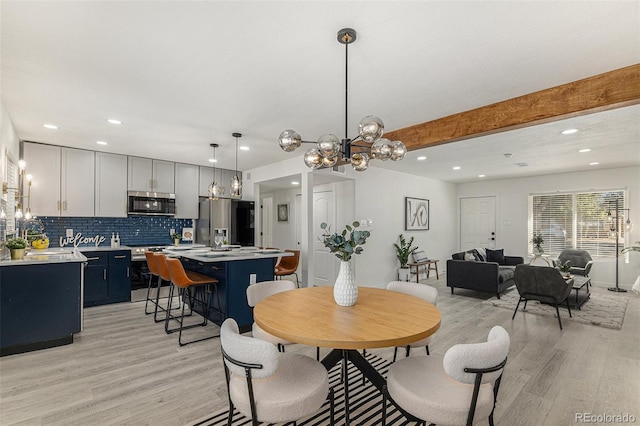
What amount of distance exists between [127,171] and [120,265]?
168 centimetres

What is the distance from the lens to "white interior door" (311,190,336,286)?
6.38 meters

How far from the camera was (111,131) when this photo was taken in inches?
163

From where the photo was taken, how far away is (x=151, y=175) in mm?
5781

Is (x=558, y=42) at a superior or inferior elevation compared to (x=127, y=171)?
superior

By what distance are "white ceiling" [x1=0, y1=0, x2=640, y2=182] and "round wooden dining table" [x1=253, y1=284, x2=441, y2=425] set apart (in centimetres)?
178

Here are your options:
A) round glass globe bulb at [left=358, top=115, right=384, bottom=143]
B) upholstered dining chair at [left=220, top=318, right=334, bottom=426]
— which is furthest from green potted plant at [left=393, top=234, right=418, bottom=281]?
upholstered dining chair at [left=220, top=318, right=334, bottom=426]

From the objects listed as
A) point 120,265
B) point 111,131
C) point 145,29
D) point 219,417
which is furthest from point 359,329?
point 120,265

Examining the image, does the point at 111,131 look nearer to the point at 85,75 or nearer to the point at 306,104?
the point at 85,75

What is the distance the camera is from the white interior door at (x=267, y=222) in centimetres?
854

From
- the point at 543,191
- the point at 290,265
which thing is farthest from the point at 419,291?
the point at 543,191

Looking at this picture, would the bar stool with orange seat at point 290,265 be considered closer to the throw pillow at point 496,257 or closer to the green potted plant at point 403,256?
the green potted plant at point 403,256

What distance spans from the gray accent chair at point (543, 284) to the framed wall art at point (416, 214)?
112 inches

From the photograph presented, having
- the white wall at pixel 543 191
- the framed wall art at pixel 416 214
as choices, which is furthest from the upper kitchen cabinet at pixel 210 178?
the white wall at pixel 543 191

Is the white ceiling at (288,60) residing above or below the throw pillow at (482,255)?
above
